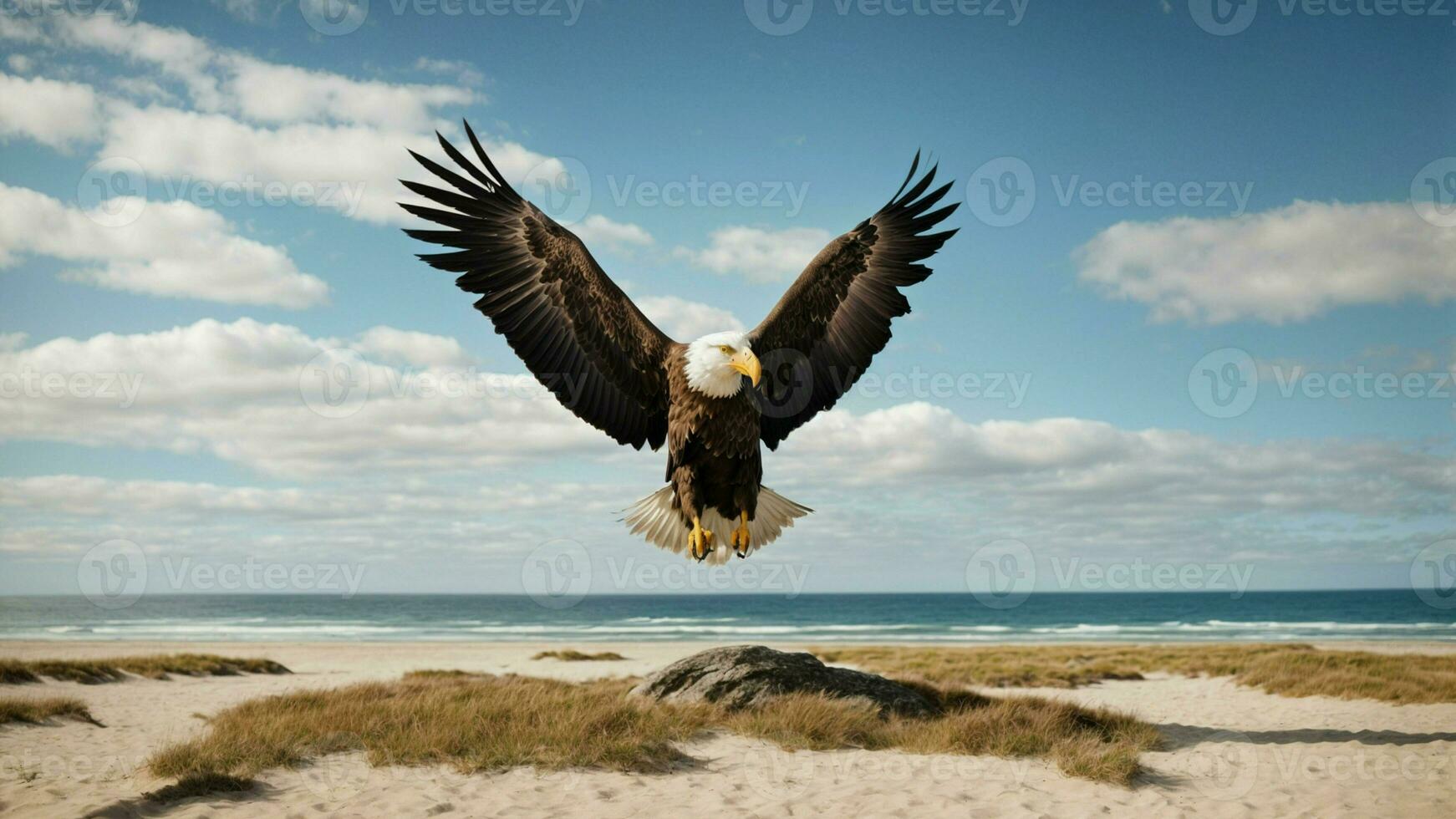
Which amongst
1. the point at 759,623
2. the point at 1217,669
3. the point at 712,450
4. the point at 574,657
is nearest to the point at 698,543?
the point at 712,450

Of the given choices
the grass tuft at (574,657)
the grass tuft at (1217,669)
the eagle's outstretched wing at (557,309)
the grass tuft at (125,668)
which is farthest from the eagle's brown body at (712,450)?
the grass tuft at (574,657)

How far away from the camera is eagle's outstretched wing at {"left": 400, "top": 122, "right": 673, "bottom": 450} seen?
5.47 metres

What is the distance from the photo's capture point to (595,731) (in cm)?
870

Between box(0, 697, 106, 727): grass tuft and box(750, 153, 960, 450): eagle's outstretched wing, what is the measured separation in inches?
428

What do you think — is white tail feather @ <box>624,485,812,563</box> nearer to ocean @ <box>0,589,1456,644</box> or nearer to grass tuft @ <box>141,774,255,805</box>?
grass tuft @ <box>141,774,255,805</box>

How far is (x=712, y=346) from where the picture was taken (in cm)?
477

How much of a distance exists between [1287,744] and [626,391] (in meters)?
9.40

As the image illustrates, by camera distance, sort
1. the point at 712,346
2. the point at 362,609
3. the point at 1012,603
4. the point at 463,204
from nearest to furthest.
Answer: the point at 712,346 → the point at 463,204 → the point at 362,609 → the point at 1012,603

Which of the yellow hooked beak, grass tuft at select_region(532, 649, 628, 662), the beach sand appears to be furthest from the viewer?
grass tuft at select_region(532, 649, 628, 662)

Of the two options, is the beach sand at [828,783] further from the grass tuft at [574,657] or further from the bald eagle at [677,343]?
the grass tuft at [574,657]

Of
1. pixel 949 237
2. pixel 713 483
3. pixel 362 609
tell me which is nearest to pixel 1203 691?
pixel 949 237

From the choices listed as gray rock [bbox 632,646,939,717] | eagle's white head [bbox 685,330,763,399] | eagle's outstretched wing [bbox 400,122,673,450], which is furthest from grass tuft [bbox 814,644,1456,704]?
eagle's white head [bbox 685,330,763,399]

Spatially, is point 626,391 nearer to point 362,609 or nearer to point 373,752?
point 373,752

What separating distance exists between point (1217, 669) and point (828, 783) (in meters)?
15.7
